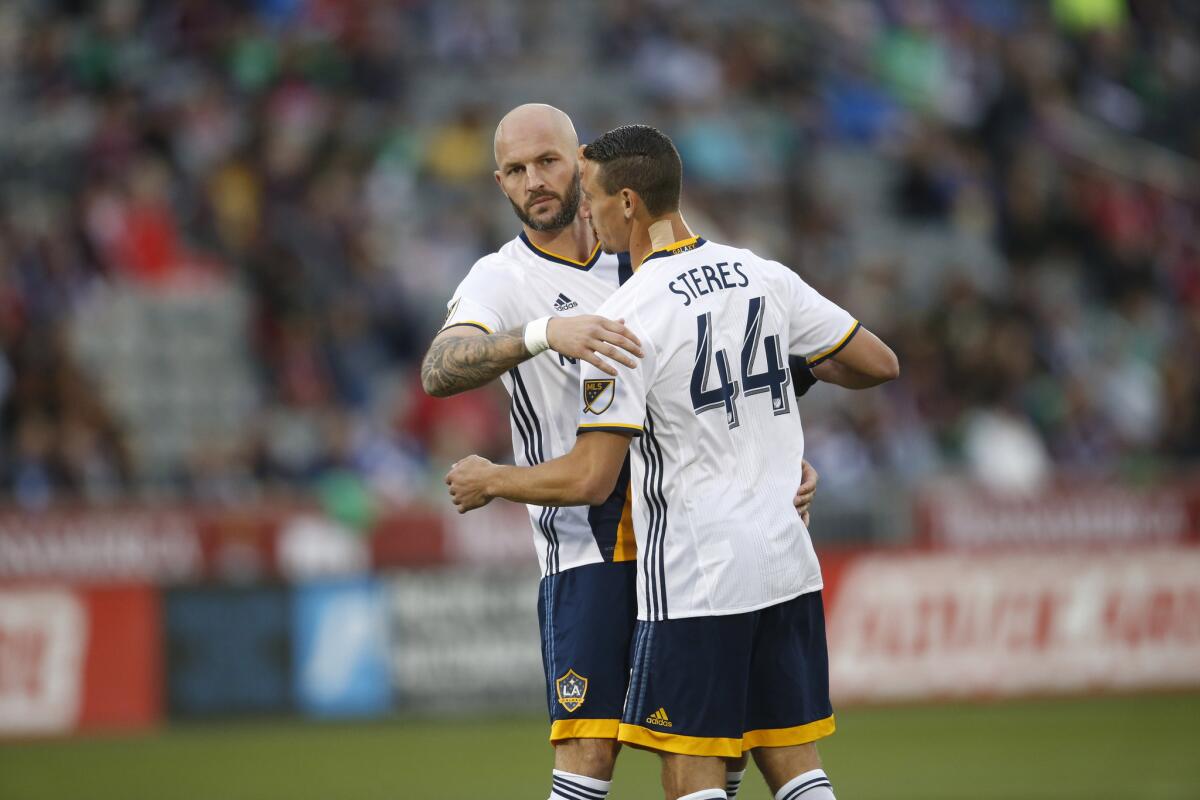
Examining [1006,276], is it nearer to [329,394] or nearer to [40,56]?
[329,394]

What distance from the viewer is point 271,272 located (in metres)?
17.2

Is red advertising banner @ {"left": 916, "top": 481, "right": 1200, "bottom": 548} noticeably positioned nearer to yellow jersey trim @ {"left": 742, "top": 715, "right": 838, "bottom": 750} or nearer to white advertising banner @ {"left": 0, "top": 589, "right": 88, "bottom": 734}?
white advertising banner @ {"left": 0, "top": 589, "right": 88, "bottom": 734}

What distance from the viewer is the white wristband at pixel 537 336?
17.8ft

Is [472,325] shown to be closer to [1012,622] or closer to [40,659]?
[40,659]

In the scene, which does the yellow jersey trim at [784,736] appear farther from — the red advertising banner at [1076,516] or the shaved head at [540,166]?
the red advertising banner at [1076,516]

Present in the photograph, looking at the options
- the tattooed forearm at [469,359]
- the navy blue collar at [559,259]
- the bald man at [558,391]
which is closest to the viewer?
the tattooed forearm at [469,359]

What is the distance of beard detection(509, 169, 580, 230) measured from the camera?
6.16 metres

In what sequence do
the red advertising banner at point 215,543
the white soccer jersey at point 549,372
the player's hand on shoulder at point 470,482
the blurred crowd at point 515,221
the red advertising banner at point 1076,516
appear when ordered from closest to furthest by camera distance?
1. the player's hand on shoulder at point 470,482
2. the white soccer jersey at point 549,372
3. the red advertising banner at point 215,543
4. the red advertising banner at point 1076,516
5. the blurred crowd at point 515,221

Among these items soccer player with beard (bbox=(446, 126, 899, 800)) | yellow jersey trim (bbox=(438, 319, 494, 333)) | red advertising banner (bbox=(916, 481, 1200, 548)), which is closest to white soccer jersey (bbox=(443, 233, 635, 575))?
yellow jersey trim (bbox=(438, 319, 494, 333))

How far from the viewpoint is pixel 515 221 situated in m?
18.2

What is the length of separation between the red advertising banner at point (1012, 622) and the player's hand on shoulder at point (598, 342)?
9426mm

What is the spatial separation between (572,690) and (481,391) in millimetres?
10525

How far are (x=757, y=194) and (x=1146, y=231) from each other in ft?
15.6

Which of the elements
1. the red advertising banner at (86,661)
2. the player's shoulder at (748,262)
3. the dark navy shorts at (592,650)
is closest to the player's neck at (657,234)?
the player's shoulder at (748,262)
